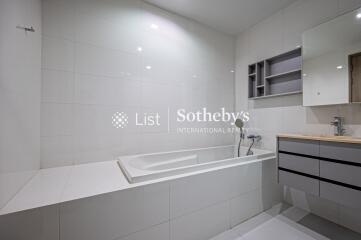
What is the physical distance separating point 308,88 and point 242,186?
1.31 metres

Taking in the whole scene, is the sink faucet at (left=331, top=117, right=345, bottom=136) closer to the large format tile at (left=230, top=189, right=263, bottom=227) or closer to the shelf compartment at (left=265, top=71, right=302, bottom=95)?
the shelf compartment at (left=265, top=71, right=302, bottom=95)

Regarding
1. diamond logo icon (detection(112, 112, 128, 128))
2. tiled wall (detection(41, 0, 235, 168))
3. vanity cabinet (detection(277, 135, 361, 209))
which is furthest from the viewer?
diamond logo icon (detection(112, 112, 128, 128))

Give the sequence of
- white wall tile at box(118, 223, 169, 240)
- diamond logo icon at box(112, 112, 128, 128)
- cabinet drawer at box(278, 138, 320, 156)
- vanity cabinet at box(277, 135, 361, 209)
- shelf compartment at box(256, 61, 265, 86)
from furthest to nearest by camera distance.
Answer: shelf compartment at box(256, 61, 265, 86), diamond logo icon at box(112, 112, 128, 128), cabinet drawer at box(278, 138, 320, 156), vanity cabinet at box(277, 135, 361, 209), white wall tile at box(118, 223, 169, 240)

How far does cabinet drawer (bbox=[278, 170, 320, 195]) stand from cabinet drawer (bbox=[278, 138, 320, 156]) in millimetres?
240

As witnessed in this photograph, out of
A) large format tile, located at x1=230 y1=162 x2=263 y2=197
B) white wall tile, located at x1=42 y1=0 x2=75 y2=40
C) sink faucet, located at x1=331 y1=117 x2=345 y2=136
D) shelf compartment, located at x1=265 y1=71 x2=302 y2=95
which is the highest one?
white wall tile, located at x1=42 y1=0 x2=75 y2=40

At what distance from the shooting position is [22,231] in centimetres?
80

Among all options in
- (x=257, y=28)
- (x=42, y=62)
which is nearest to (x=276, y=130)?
(x=257, y=28)

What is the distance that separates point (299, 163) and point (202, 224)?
1072 millimetres

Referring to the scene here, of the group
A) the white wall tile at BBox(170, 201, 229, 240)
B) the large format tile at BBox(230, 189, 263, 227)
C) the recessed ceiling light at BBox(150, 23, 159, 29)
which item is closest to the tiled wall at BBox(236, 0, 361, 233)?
the large format tile at BBox(230, 189, 263, 227)

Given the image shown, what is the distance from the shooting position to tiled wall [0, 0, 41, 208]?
0.87m

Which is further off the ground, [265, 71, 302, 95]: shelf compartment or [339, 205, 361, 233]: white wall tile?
[265, 71, 302, 95]: shelf compartment

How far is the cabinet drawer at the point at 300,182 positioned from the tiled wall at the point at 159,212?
205mm

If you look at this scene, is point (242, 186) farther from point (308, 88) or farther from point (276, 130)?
point (308, 88)

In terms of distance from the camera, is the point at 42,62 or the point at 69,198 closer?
the point at 69,198
